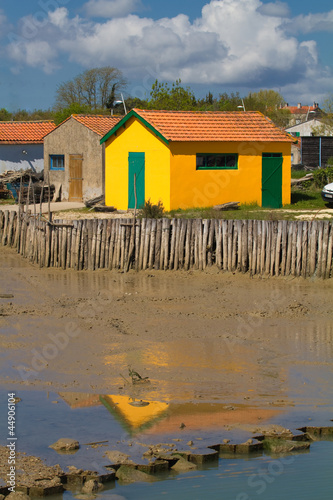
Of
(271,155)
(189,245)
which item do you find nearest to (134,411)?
(189,245)

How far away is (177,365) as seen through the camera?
27.0 feet

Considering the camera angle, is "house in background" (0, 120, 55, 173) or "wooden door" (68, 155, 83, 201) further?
"house in background" (0, 120, 55, 173)

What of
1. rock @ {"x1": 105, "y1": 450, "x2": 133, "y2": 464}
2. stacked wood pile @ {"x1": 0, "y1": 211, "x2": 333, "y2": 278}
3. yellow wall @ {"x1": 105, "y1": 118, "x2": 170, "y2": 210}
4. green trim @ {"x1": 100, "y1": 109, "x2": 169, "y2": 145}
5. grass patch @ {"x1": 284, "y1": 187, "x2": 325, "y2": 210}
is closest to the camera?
rock @ {"x1": 105, "y1": 450, "x2": 133, "y2": 464}

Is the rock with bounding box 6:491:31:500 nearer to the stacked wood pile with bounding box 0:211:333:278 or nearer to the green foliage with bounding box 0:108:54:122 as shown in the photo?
the stacked wood pile with bounding box 0:211:333:278

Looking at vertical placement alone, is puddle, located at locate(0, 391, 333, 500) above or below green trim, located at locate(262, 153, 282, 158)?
below

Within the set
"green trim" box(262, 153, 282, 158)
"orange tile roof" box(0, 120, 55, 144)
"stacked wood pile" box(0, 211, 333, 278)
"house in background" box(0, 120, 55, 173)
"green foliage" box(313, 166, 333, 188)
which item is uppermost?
"orange tile roof" box(0, 120, 55, 144)

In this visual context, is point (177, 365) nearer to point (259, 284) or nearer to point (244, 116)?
point (259, 284)

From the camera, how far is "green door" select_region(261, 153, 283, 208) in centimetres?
2308

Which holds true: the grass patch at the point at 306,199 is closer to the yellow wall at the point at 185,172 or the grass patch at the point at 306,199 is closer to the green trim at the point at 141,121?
the yellow wall at the point at 185,172

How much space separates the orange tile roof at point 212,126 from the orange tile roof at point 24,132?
1164 centimetres

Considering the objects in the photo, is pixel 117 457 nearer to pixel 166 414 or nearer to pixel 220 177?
pixel 166 414

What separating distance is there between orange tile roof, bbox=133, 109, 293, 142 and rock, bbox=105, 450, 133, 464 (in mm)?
16045

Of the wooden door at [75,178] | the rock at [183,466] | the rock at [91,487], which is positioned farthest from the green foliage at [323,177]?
the rock at [91,487]

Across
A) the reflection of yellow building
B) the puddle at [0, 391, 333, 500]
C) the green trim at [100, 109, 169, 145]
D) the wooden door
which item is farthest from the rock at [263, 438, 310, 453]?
the wooden door
